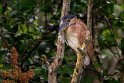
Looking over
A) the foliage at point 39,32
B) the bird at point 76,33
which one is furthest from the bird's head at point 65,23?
the foliage at point 39,32

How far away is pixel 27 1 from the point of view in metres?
2.28

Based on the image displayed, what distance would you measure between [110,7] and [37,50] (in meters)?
0.52

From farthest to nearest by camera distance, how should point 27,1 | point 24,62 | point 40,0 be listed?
point 40,0
point 27,1
point 24,62

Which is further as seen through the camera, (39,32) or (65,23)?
(39,32)

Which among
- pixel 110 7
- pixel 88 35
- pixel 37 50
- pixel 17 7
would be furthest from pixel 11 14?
pixel 88 35

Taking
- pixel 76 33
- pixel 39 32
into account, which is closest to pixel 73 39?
pixel 76 33

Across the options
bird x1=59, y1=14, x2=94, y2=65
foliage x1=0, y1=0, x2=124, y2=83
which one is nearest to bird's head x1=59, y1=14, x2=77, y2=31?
bird x1=59, y1=14, x2=94, y2=65

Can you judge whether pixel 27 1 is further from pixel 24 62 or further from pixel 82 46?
pixel 82 46

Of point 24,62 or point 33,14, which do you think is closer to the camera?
point 24,62

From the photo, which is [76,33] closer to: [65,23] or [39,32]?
[65,23]

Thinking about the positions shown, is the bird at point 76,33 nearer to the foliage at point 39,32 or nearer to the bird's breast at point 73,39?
the bird's breast at point 73,39

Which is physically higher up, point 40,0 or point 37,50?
point 40,0

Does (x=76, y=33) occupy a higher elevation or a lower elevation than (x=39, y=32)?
higher

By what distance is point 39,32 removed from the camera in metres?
2.39
